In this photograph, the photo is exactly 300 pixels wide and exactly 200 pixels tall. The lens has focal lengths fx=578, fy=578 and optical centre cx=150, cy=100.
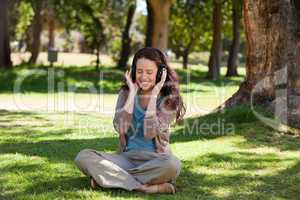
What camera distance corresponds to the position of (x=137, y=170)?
205 inches

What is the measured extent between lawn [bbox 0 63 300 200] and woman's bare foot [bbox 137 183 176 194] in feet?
0.21

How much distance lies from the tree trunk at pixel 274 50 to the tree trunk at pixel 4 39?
1290cm

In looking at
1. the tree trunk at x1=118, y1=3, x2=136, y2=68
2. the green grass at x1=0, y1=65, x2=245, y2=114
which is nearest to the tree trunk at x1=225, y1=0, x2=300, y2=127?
the green grass at x1=0, y1=65, x2=245, y2=114

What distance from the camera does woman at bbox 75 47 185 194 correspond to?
17.0 feet

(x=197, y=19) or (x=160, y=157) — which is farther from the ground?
(x=197, y=19)

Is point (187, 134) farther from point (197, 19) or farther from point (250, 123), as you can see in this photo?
point (197, 19)

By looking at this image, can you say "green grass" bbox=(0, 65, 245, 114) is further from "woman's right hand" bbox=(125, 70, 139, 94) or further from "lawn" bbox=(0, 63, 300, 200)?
"woman's right hand" bbox=(125, 70, 139, 94)

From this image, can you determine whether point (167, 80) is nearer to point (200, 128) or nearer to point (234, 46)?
point (200, 128)

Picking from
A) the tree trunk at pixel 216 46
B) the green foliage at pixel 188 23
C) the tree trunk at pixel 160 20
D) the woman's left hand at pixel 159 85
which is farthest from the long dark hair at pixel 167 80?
the green foliage at pixel 188 23

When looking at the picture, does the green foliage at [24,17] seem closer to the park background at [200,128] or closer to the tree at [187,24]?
the tree at [187,24]

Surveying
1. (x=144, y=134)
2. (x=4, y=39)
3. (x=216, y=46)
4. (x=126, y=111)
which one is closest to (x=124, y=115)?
(x=126, y=111)

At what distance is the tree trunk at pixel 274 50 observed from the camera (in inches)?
375

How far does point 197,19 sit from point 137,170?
24791mm

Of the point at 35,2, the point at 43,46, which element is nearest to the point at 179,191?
the point at 35,2
